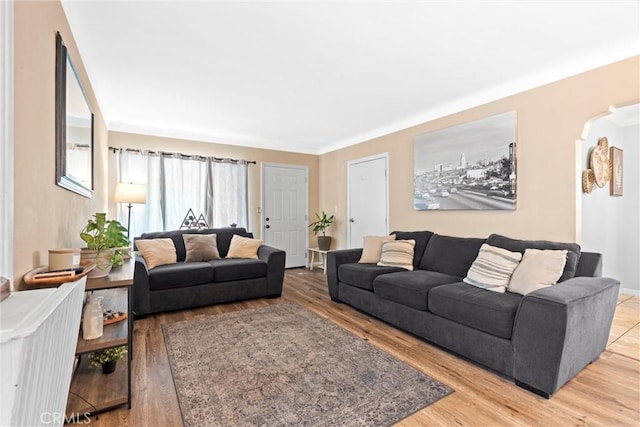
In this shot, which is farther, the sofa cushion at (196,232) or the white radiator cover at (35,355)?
the sofa cushion at (196,232)

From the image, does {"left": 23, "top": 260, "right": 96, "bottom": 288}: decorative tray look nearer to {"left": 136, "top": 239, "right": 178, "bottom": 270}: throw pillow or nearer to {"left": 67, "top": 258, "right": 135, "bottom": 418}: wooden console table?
{"left": 67, "top": 258, "right": 135, "bottom": 418}: wooden console table

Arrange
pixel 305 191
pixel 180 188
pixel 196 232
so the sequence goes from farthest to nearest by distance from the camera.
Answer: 1. pixel 305 191
2. pixel 180 188
3. pixel 196 232

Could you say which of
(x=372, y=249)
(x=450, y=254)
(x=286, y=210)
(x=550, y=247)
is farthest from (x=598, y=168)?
(x=286, y=210)

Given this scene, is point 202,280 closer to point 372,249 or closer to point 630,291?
point 372,249

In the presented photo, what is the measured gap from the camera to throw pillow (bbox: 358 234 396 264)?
12.0 ft

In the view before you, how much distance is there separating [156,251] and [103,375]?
176cm

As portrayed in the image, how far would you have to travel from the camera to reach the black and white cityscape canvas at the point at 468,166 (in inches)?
124

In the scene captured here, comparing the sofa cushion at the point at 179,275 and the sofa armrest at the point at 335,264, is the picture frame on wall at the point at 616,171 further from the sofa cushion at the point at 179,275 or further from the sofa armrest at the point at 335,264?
the sofa cushion at the point at 179,275

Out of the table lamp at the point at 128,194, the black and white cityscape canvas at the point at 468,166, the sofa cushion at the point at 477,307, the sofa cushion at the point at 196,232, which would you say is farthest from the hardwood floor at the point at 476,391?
the table lamp at the point at 128,194

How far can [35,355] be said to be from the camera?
584 mm

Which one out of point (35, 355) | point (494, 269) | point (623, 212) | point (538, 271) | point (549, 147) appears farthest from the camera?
point (623, 212)

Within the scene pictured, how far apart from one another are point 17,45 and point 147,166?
3.63 metres

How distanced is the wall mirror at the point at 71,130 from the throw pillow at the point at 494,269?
3.07 m

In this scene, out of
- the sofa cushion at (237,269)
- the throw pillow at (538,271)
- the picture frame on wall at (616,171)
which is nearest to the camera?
the throw pillow at (538,271)
